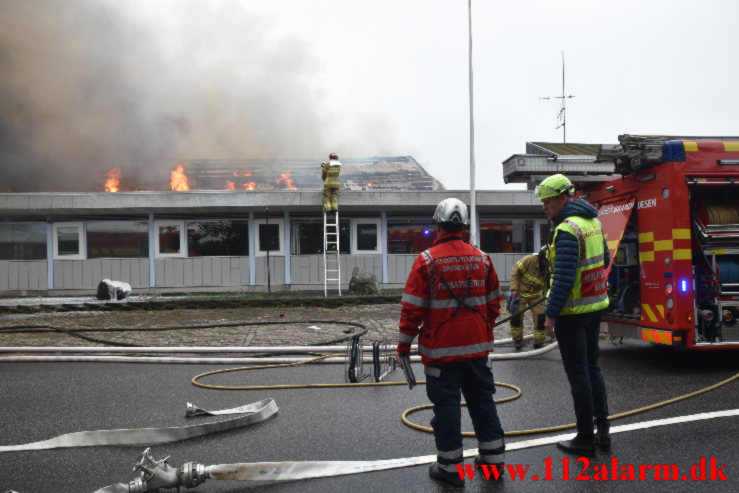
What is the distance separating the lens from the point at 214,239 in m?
18.4

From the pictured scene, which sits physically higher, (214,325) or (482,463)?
(214,325)

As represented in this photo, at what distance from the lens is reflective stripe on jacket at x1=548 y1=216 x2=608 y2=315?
12.9 ft

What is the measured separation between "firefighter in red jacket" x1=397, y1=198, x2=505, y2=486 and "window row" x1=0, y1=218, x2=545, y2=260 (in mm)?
14429

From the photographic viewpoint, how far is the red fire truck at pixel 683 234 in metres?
6.38

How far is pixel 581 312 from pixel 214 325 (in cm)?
629

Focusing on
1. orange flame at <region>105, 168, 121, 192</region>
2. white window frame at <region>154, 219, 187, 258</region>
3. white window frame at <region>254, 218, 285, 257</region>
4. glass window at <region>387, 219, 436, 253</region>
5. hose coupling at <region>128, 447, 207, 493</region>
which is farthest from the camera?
orange flame at <region>105, 168, 121, 192</region>

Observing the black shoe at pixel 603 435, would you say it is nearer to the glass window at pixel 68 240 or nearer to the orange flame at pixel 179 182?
the glass window at pixel 68 240

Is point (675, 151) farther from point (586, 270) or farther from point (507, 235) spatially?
point (507, 235)

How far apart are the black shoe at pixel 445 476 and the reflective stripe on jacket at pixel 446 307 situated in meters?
0.61

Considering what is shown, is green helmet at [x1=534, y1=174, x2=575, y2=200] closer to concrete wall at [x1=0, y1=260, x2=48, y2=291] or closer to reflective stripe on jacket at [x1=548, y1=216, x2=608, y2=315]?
reflective stripe on jacket at [x1=548, y1=216, x2=608, y2=315]

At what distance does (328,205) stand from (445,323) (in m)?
13.5

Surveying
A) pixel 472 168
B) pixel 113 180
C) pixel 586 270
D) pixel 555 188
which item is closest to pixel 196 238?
pixel 113 180

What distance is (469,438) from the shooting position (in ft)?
14.0

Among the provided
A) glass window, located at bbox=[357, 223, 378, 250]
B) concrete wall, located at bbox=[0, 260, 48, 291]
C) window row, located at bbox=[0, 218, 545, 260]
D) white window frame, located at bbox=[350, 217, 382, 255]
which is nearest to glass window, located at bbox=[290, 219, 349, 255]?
window row, located at bbox=[0, 218, 545, 260]
